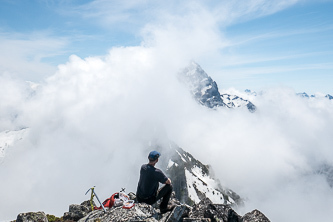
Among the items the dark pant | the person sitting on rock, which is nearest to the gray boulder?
the person sitting on rock

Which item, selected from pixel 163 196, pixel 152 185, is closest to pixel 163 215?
pixel 163 196

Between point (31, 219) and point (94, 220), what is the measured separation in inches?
237

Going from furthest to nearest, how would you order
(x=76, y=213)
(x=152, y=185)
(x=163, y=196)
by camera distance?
(x=76, y=213) → (x=163, y=196) → (x=152, y=185)

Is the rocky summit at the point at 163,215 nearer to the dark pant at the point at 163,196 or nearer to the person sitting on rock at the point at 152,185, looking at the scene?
the dark pant at the point at 163,196

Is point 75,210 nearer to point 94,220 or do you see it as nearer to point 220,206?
point 94,220

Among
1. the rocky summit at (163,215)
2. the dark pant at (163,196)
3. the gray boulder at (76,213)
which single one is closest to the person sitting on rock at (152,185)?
the dark pant at (163,196)

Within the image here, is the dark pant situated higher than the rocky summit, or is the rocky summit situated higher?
the dark pant

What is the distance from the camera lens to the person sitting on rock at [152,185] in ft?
47.8

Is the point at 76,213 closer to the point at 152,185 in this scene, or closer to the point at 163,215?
the point at 152,185

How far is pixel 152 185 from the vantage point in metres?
15.0

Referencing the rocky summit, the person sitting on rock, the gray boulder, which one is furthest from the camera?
the gray boulder

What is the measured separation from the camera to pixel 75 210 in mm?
20312

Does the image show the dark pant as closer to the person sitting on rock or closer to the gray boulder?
the person sitting on rock

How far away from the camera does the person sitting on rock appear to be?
14578 mm
